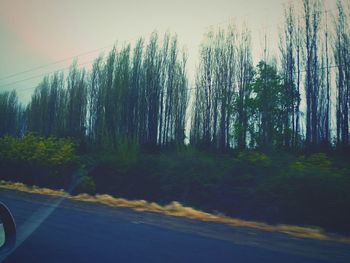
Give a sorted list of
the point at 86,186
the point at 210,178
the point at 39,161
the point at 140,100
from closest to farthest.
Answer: the point at 210,178
the point at 86,186
the point at 39,161
the point at 140,100

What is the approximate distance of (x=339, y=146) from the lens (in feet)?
74.7

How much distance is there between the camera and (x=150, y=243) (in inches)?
222

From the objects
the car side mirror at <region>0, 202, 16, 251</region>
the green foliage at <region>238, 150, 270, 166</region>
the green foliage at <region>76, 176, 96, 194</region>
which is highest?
the green foliage at <region>238, 150, 270, 166</region>

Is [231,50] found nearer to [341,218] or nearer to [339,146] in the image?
[339,146]

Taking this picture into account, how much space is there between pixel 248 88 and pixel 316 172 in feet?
67.5

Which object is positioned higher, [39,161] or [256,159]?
[256,159]

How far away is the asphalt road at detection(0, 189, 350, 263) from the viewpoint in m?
4.83

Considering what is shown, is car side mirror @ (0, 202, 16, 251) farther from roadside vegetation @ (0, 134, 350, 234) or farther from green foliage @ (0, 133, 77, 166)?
green foliage @ (0, 133, 77, 166)

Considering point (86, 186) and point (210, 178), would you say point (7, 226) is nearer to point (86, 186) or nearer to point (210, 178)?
point (210, 178)

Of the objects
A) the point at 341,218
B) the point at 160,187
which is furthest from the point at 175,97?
the point at 341,218

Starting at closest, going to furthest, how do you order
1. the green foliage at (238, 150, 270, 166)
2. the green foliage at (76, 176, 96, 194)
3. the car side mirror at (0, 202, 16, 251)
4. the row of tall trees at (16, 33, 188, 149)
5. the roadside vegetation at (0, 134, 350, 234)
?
1. the car side mirror at (0, 202, 16, 251)
2. the roadside vegetation at (0, 134, 350, 234)
3. the green foliage at (238, 150, 270, 166)
4. the green foliage at (76, 176, 96, 194)
5. the row of tall trees at (16, 33, 188, 149)

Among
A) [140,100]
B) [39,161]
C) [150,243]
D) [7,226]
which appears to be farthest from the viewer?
[140,100]

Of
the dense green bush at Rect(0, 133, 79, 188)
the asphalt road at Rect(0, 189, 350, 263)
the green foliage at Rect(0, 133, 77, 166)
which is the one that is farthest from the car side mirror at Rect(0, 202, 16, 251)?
the green foliage at Rect(0, 133, 77, 166)

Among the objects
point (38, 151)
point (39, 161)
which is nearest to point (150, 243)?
point (39, 161)
